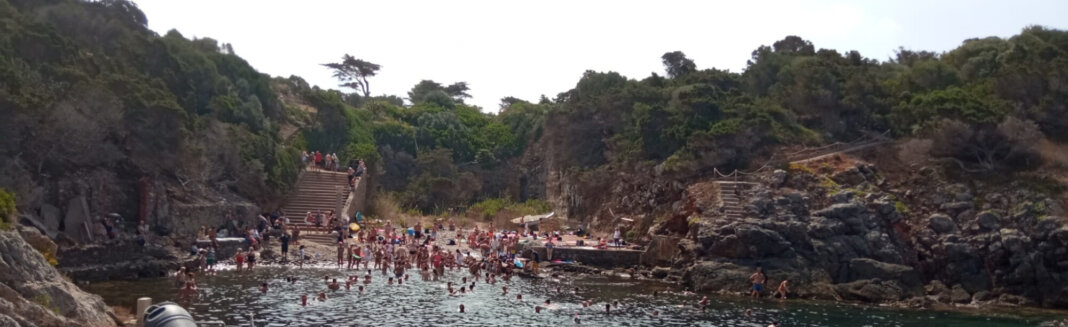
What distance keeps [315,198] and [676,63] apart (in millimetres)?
31182

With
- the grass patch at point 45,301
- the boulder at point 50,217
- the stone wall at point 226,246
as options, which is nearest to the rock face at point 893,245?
the stone wall at point 226,246

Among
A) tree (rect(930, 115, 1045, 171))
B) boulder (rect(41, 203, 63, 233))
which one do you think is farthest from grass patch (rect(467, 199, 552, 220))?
boulder (rect(41, 203, 63, 233))

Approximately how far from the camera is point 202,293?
Result: 99.0 ft

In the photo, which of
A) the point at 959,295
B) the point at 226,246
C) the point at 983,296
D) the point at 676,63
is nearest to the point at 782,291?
the point at 959,295

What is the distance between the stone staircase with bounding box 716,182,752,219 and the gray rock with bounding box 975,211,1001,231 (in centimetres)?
899

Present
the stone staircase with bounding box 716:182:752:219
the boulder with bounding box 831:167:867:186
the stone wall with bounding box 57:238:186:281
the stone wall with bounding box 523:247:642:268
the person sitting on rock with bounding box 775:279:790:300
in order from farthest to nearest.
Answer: the stone wall with bounding box 523:247:642:268 < the boulder with bounding box 831:167:867:186 < the stone staircase with bounding box 716:182:752:219 < the person sitting on rock with bounding box 775:279:790:300 < the stone wall with bounding box 57:238:186:281

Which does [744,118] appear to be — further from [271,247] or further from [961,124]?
[271,247]

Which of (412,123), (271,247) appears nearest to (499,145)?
(412,123)

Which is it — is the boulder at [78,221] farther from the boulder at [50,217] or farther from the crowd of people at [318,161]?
the crowd of people at [318,161]

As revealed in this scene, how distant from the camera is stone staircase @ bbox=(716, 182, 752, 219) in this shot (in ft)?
129

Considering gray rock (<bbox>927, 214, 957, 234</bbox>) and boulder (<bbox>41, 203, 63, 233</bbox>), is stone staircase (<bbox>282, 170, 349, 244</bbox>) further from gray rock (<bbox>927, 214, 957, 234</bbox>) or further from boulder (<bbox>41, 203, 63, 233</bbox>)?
gray rock (<bbox>927, 214, 957, 234</bbox>)

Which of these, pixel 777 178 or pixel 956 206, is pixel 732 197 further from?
pixel 956 206

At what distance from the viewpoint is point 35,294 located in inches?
795

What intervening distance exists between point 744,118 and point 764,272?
13.5 m
